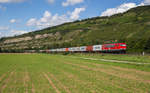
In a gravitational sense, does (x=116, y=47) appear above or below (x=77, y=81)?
above

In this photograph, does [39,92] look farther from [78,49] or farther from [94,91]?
[78,49]

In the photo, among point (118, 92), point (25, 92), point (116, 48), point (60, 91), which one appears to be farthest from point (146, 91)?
point (116, 48)

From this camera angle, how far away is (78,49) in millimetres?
85688

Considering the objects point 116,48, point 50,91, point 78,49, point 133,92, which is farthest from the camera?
point 78,49

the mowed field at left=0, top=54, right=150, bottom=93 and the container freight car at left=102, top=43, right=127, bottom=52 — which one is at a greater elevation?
the container freight car at left=102, top=43, right=127, bottom=52

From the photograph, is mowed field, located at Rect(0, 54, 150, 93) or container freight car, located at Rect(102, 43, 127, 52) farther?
container freight car, located at Rect(102, 43, 127, 52)

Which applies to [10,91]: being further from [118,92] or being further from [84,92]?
[118,92]

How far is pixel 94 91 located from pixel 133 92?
6.61 ft

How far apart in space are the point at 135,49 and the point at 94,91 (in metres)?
50.8

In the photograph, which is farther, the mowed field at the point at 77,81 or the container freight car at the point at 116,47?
the container freight car at the point at 116,47

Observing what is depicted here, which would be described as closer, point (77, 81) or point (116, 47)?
point (77, 81)

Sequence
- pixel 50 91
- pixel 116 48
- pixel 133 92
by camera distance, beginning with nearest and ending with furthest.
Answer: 1. pixel 133 92
2. pixel 50 91
3. pixel 116 48

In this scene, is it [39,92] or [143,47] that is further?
[143,47]

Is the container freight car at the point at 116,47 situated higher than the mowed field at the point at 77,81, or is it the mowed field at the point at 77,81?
the container freight car at the point at 116,47
